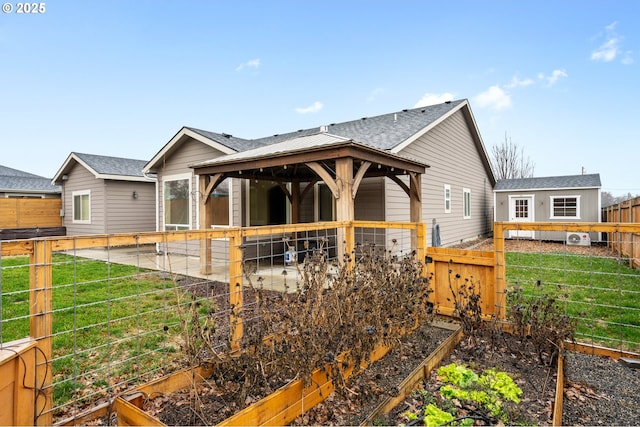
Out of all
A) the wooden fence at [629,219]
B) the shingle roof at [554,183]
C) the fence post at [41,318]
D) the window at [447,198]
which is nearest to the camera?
the fence post at [41,318]

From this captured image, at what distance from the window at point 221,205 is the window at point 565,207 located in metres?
13.6

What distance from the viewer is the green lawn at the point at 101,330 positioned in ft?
7.99

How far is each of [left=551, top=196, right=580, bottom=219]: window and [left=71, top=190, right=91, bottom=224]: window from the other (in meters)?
19.1

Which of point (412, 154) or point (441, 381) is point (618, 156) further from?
point (441, 381)

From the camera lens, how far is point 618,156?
23156 mm

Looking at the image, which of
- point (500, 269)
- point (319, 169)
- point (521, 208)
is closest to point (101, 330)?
point (319, 169)

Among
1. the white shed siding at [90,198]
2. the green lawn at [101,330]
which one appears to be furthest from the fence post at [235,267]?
the white shed siding at [90,198]

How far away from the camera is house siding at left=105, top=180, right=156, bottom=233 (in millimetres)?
12148

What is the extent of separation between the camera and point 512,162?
30812 millimetres

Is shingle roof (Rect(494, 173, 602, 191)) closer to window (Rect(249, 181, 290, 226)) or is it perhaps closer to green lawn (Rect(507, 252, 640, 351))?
green lawn (Rect(507, 252, 640, 351))

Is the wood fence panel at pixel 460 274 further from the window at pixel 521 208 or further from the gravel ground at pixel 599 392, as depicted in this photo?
the window at pixel 521 208

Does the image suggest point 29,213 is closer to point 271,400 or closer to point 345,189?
point 345,189

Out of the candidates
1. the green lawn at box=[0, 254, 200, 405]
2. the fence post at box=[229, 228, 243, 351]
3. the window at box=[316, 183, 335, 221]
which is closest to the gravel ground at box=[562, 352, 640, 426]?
the fence post at box=[229, 228, 243, 351]

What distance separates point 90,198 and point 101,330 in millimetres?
10851
